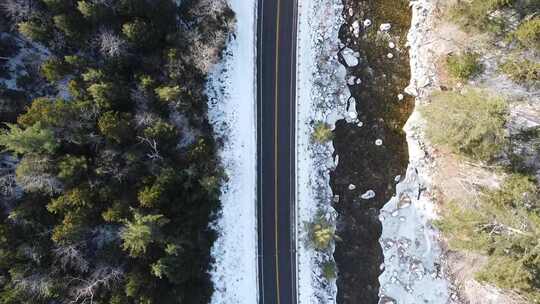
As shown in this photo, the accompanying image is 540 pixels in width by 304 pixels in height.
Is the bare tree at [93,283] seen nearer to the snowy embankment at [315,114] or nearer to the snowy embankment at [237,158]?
the snowy embankment at [237,158]

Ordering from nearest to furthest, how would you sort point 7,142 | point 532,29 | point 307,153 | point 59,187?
1. point 7,142
2. point 59,187
3. point 532,29
4. point 307,153

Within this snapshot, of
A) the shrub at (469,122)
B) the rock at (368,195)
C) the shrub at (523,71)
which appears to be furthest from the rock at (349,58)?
the shrub at (523,71)

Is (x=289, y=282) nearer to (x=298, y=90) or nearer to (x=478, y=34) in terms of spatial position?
(x=298, y=90)

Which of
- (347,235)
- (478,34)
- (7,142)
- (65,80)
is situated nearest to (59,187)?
(7,142)

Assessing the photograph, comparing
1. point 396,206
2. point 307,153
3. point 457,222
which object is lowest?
point 457,222

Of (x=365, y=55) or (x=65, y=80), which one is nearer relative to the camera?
(x=65, y=80)

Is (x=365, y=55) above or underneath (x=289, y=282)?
above

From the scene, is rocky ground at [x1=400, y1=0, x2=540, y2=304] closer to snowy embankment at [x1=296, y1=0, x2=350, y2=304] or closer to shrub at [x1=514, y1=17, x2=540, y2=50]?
shrub at [x1=514, y1=17, x2=540, y2=50]

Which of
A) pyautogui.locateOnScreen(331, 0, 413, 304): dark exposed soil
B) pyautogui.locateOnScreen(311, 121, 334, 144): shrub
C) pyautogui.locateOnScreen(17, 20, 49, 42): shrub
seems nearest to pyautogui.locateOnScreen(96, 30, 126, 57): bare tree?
pyautogui.locateOnScreen(17, 20, 49, 42): shrub
